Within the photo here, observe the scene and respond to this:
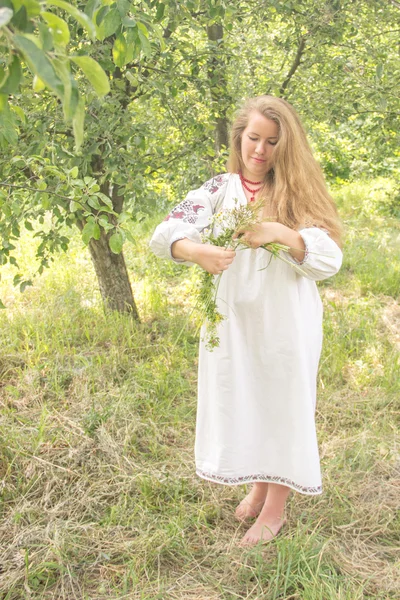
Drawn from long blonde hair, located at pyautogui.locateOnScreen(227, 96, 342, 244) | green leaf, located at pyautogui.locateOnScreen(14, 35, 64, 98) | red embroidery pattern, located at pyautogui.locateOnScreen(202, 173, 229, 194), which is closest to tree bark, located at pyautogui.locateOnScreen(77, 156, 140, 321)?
red embroidery pattern, located at pyautogui.locateOnScreen(202, 173, 229, 194)

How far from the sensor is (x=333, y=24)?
3.05m

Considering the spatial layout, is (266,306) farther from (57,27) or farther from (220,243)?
(57,27)

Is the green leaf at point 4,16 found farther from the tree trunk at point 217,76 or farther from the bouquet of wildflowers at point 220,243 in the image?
the tree trunk at point 217,76

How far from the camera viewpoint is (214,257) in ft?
5.49

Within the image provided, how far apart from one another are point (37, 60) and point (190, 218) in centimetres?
126

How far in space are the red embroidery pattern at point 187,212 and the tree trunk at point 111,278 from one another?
160 cm

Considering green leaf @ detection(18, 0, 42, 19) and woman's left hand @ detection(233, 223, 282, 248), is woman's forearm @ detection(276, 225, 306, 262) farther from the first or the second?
green leaf @ detection(18, 0, 42, 19)

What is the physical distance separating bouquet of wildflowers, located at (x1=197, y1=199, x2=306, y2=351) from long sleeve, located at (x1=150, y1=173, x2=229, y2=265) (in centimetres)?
4

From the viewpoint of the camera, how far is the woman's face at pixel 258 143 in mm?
1845

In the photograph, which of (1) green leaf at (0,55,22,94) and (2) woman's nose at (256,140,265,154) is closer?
(1) green leaf at (0,55,22,94)

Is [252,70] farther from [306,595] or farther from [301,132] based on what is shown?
[306,595]

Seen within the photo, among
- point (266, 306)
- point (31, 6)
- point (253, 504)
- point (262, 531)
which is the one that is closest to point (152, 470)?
point (253, 504)

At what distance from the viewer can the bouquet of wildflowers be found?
5.50ft

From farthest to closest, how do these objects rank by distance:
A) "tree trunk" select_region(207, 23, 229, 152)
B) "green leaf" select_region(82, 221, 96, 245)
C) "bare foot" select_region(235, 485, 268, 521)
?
"tree trunk" select_region(207, 23, 229, 152) < "bare foot" select_region(235, 485, 268, 521) < "green leaf" select_region(82, 221, 96, 245)
